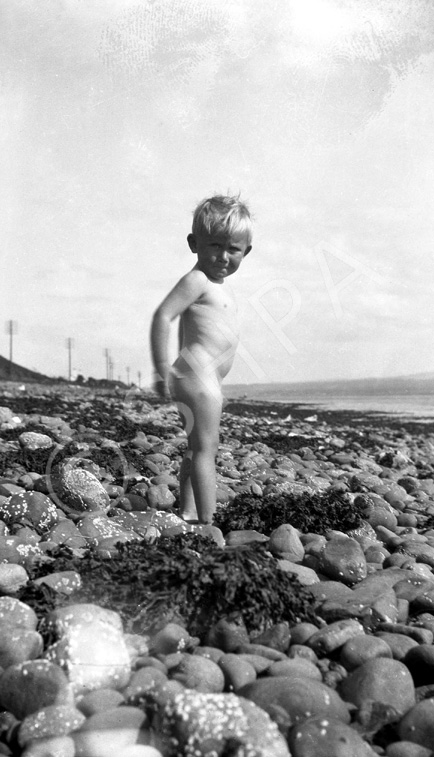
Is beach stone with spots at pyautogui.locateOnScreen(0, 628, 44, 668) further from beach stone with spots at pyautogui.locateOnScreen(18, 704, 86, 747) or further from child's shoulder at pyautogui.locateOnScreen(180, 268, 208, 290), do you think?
child's shoulder at pyautogui.locateOnScreen(180, 268, 208, 290)

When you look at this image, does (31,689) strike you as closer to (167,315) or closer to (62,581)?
(62,581)

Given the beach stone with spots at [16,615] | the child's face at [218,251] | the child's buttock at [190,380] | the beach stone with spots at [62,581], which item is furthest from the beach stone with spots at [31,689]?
the child's face at [218,251]

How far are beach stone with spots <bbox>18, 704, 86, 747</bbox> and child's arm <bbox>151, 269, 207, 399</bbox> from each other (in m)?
2.08

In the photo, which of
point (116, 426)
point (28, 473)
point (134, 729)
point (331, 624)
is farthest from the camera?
point (116, 426)

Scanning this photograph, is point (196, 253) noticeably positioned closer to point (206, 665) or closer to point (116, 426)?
point (206, 665)

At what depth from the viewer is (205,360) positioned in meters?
3.78

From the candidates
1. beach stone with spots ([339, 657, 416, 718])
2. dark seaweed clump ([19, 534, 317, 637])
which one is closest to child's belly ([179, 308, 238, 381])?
dark seaweed clump ([19, 534, 317, 637])

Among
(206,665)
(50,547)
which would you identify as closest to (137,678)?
(206,665)

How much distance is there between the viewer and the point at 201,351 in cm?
377

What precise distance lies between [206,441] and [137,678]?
1.89m

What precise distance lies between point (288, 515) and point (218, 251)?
5.31 feet

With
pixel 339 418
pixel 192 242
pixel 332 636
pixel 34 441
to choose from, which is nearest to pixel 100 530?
pixel 332 636

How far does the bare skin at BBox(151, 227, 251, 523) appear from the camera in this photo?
3682mm

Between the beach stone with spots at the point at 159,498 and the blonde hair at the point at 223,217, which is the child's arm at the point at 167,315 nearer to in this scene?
the blonde hair at the point at 223,217
